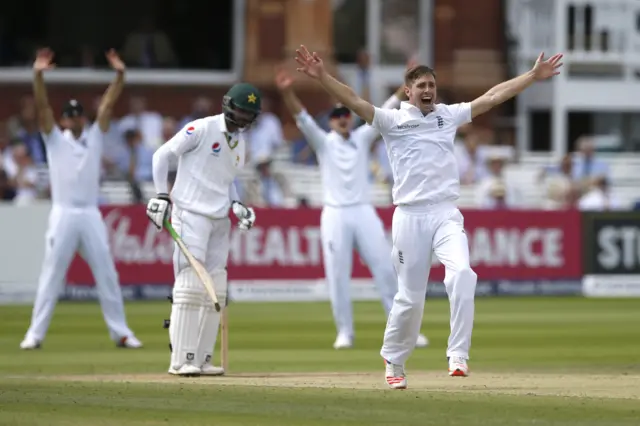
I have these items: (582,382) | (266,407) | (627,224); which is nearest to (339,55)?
(627,224)

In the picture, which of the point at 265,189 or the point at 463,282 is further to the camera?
the point at 265,189

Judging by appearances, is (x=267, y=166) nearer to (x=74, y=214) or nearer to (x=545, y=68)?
(x=74, y=214)

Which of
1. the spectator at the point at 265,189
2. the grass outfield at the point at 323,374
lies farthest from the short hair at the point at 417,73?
the spectator at the point at 265,189

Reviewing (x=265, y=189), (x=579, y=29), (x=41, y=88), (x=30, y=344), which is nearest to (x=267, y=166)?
(x=265, y=189)

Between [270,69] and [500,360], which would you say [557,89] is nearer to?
[270,69]

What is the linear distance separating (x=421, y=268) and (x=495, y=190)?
12168 mm

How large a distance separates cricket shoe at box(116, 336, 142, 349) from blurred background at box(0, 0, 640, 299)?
588 centimetres

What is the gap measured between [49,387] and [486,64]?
744 inches

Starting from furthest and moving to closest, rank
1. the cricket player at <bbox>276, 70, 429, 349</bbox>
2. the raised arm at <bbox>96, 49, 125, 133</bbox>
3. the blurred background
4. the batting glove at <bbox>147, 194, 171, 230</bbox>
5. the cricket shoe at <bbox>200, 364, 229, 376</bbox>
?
the blurred background, the cricket player at <bbox>276, 70, 429, 349</bbox>, the raised arm at <bbox>96, 49, 125, 133</bbox>, the cricket shoe at <bbox>200, 364, 229, 376</bbox>, the batting glove at <bbox>147, 194, 171, 230</bbox>

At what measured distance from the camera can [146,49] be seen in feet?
90.7

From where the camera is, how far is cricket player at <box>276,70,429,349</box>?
47.6ft

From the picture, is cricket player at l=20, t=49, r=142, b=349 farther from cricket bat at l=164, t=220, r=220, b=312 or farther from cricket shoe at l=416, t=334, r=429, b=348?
cricket bat at l=164, t=220, r=220, b=312

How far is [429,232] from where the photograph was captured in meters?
10.4

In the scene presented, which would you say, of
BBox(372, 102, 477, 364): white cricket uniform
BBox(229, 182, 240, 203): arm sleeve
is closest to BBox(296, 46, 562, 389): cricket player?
BBox(372, 102, 477, 364): white cricket uniform
